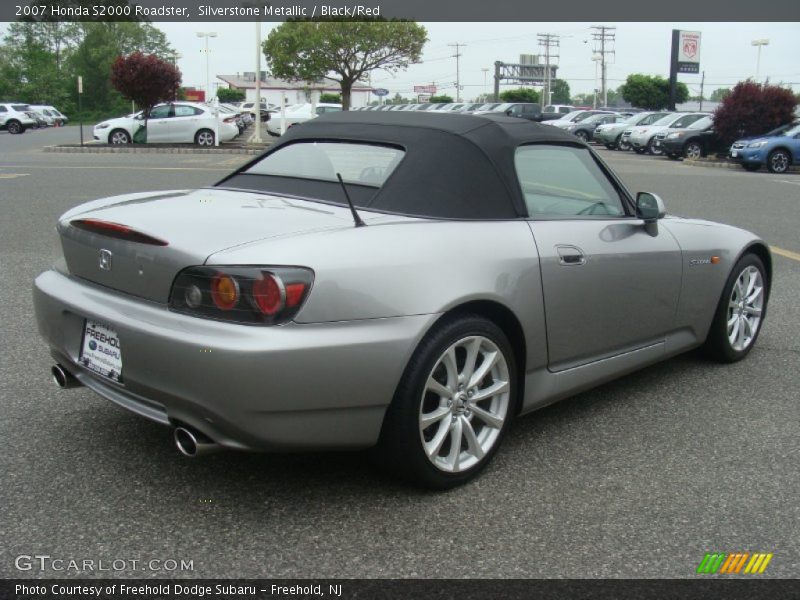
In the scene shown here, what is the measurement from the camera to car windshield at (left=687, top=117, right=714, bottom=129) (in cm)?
2912

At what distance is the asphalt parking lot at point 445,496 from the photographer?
2674mm

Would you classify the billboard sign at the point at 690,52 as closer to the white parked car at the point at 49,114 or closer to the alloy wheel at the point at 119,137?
the alloy wheel at the point at 119,137

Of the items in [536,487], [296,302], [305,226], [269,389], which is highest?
[305,226]

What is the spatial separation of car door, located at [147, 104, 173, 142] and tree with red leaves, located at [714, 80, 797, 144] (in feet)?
58.8

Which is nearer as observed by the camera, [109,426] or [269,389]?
[269,389]

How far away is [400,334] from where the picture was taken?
285 cm

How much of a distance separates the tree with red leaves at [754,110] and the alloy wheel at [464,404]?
26849 mm

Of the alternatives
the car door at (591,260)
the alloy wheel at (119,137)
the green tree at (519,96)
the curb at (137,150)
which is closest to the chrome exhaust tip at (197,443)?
the car door at (591,260)

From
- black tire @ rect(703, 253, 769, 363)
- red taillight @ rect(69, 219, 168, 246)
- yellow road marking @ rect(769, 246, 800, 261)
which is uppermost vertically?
red taillight @ rect(69, 219, 168, 246)

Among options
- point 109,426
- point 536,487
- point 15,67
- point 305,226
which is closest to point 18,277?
point 109,426

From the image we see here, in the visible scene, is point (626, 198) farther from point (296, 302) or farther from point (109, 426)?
point (109, 426)

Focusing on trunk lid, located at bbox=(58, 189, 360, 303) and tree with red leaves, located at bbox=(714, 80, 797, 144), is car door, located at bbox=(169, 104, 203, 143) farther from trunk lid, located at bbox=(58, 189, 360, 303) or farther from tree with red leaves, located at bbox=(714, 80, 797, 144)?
trunk lid, located at bbox=(58, 189, 360, 303)

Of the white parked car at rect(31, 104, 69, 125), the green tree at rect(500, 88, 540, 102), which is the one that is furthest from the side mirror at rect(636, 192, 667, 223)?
the green tree at rect(500, 88, 540, 102)

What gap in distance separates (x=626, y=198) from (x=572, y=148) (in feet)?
1.23
